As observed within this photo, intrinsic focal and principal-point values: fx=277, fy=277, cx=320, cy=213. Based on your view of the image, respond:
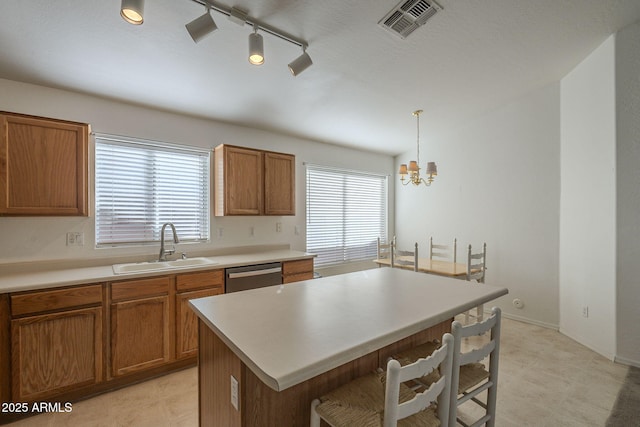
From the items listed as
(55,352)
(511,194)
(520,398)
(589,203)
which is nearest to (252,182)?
(55,352)

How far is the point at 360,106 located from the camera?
3.39 meters

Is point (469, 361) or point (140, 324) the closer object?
point (469, 361)

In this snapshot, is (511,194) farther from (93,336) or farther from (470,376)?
(93,336)

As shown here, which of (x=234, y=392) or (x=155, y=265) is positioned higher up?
(x=155, y=265)

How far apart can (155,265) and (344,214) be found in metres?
2.84

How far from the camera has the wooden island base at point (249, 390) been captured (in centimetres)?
107

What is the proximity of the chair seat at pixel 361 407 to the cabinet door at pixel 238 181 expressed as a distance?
2.29m

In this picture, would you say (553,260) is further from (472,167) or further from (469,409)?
(469,409)

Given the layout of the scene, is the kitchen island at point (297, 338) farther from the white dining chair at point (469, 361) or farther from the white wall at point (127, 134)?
the white wall at point (127, 134)

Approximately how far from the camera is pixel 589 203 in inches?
114

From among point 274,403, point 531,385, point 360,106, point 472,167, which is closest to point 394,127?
point 360,106

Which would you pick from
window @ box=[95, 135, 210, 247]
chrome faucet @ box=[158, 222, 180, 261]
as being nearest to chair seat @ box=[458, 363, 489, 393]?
chrome faucet @ box=[158, 222, 180, 261]

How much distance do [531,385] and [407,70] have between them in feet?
9.83

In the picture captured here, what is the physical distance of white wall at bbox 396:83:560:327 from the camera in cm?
345
